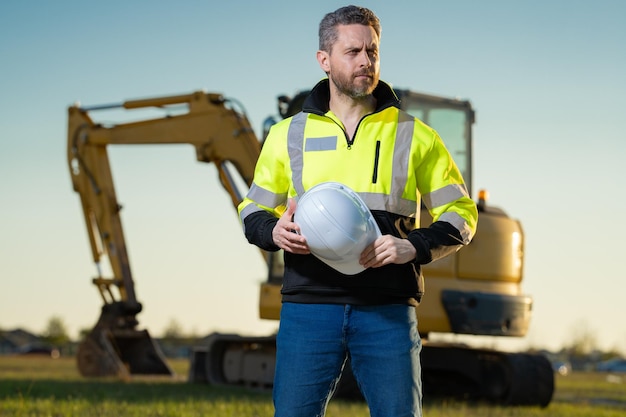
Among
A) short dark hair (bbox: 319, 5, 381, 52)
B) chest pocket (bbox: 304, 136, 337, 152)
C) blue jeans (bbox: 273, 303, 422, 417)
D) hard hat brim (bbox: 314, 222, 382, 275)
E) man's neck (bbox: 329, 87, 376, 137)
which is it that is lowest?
blue jeans (bbox: 273, 303, 422, 417)

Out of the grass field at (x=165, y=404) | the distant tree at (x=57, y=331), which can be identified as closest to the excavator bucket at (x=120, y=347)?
the grass field at (x=165, y=404)

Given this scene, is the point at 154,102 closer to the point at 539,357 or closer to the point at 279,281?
the point at 279,281

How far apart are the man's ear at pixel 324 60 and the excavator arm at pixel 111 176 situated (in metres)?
11.3

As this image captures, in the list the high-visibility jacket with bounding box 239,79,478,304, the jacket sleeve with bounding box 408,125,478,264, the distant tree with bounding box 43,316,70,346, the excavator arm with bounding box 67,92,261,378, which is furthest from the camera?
the distant tree with bounding box 43,316,70,346

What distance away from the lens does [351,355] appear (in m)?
3.49

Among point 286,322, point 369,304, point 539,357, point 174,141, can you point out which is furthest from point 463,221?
point 174,141

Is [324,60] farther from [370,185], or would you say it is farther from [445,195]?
[445,195]

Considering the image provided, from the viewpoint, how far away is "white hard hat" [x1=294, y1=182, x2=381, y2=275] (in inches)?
133

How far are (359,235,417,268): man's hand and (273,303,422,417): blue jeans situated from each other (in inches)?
6.6

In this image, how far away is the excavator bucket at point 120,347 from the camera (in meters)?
16.9

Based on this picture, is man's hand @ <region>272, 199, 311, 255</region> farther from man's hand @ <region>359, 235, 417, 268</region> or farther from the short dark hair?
the short dark hair

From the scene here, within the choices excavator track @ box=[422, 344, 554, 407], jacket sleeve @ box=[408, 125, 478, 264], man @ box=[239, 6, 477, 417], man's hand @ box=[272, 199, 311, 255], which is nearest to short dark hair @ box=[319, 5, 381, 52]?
man @ box=[239, 6, 477, 417]

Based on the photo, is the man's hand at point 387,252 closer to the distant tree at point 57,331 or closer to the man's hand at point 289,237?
the man's hand at point 289,237

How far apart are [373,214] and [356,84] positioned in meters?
0.45
